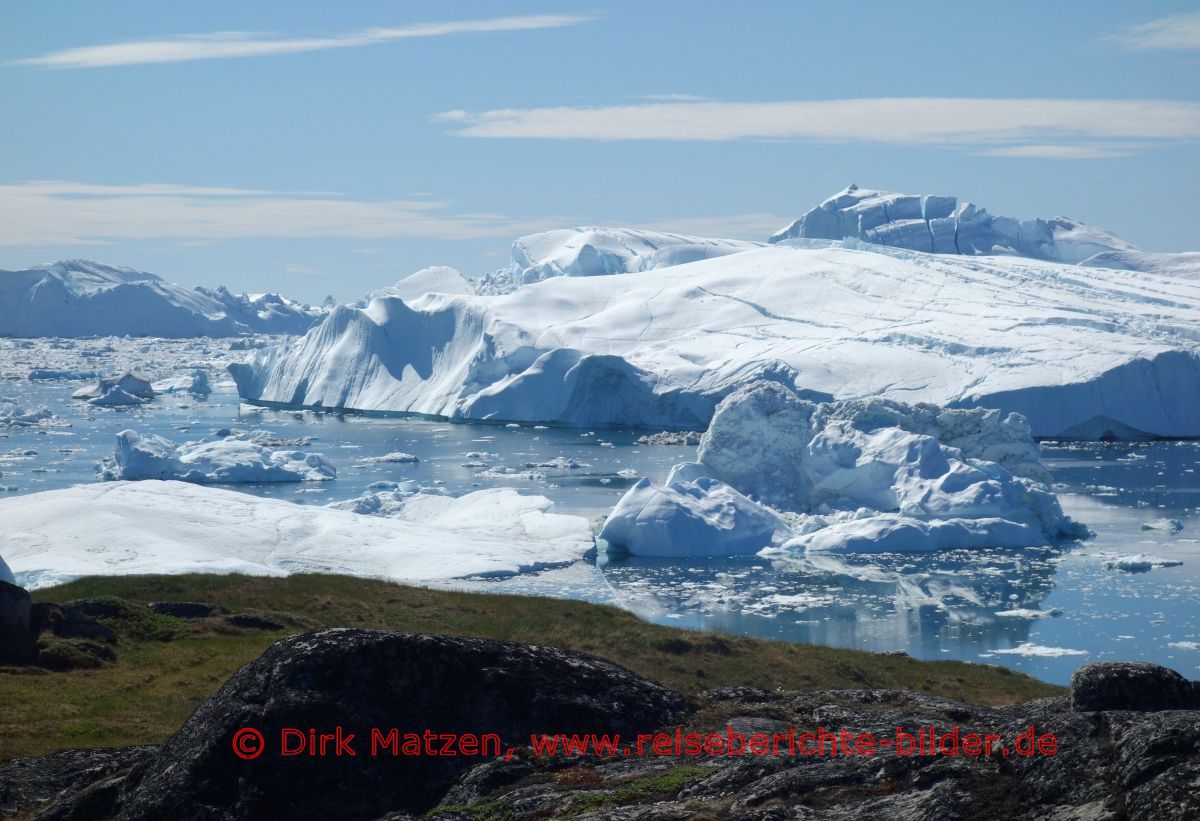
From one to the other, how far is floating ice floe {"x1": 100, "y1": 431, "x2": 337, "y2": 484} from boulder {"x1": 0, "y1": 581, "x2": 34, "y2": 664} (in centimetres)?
2953

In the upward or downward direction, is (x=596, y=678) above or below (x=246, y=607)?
above

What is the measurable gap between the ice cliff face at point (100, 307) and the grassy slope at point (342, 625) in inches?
4084

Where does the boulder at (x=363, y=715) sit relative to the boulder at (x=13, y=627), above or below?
above

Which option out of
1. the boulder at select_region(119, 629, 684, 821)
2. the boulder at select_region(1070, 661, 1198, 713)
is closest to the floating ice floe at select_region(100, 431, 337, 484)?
the boulder at select_region(119, 629, 684, 821)

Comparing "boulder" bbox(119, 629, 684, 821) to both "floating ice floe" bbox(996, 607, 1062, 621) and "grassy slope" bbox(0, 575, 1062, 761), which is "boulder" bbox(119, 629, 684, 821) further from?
"floating ice floe" bbox(996, 607, 1062, 621)

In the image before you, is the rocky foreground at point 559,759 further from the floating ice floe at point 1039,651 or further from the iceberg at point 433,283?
the iceberg at point 433,283

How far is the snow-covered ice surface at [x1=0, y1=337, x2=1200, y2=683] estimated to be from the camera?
73.2 ft

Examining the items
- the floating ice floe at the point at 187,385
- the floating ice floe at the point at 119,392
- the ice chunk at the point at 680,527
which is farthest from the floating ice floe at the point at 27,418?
the ice chunk at the point at 680,527

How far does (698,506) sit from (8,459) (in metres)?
26.0

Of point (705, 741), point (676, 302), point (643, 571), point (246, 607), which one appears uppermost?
point (676, 302)

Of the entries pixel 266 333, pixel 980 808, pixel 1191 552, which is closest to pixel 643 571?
pixel 1191 552

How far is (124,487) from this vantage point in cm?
2783

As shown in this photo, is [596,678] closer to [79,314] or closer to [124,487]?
[124,487]

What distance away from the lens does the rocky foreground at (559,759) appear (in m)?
4.40
